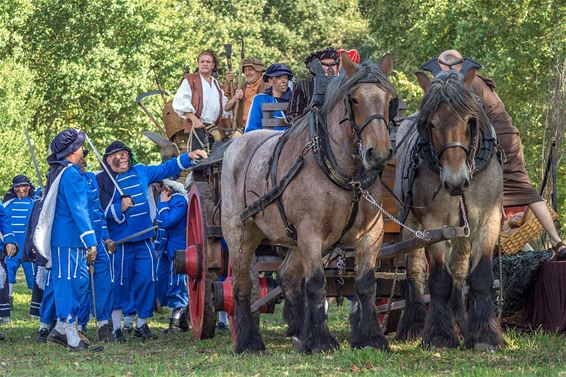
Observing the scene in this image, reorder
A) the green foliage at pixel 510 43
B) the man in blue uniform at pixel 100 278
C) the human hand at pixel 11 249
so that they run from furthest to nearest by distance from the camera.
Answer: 1. the green foliage at pixel 510 43
2. the human hand at pixel 11 249
3. the man in blue uniform at pixel 100 278

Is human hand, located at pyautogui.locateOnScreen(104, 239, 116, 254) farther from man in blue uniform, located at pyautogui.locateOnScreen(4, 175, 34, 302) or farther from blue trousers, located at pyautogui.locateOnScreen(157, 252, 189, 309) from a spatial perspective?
man in blue uniform, located at pyautogui.locateOnScreen(4, 175, 34, 302)

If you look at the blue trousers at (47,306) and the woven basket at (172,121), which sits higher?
the woven basket at (172,121)

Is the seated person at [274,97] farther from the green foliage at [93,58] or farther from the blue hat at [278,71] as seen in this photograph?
the green foliage at [93,58]

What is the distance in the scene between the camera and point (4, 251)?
1533 centimetres

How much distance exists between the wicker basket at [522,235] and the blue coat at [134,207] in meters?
3.87

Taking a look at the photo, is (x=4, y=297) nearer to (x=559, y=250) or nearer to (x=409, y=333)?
(x=409, y=333)

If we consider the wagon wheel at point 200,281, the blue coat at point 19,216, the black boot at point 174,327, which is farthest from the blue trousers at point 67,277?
the blue coat at point 19,216

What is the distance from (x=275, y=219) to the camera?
9852 millimetres

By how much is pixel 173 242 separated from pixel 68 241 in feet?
10.1

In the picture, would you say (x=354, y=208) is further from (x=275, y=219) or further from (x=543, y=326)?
(x=543, y=326)

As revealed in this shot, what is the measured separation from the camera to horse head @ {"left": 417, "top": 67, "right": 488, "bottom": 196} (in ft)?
29.4

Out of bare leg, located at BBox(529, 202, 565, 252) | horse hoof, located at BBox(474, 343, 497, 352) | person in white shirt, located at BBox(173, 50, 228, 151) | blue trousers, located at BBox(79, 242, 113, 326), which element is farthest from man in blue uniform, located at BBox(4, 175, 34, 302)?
horse hoof, located at BBox(474, 343, 497, 352)

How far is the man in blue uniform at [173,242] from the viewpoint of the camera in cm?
1391

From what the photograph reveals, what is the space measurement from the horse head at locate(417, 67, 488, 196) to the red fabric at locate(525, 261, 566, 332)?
2111mm
